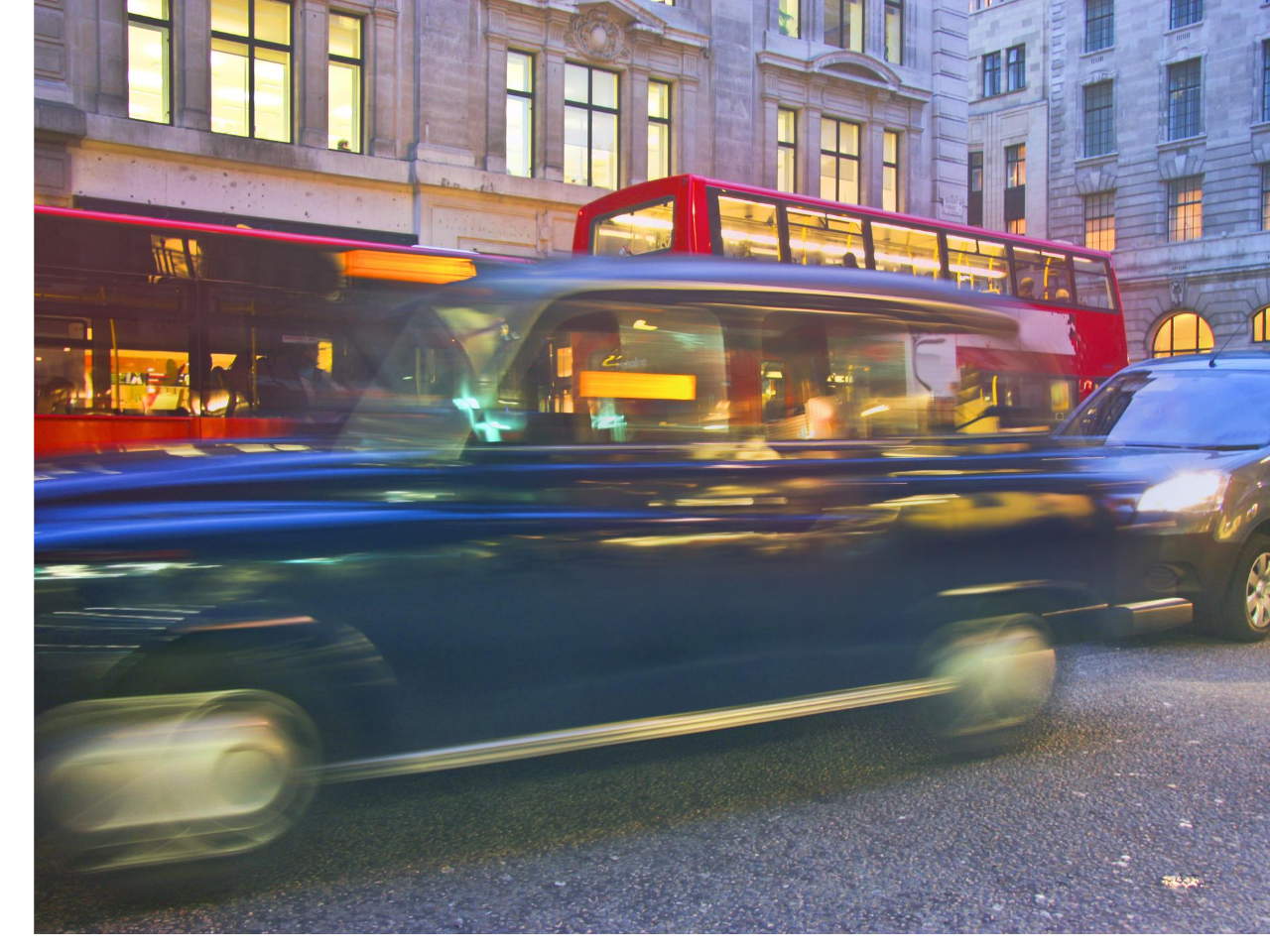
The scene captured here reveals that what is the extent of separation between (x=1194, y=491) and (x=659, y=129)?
16324 mm

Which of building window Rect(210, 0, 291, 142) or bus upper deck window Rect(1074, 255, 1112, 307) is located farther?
building window Rect(210, 0, 291, 142)

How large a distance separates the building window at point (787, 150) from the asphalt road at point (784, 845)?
18896 mm

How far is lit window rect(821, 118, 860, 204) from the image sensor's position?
2270 centimetres

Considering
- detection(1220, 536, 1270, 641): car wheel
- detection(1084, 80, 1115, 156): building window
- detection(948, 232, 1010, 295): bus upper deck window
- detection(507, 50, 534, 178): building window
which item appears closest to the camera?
detection(1220, 536, 1270, 641): car wheel

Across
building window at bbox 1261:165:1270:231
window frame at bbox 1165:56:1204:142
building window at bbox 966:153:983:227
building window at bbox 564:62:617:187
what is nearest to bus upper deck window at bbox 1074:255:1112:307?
building window at bbox 564:62:617:187

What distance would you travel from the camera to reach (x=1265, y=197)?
3288 centimetres

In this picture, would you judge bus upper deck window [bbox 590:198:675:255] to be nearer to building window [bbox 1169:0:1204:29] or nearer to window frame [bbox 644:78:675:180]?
window frame [bbox 644:78:675:180]

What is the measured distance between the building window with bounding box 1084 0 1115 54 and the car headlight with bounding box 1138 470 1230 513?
123ft

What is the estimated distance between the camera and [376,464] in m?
3.21

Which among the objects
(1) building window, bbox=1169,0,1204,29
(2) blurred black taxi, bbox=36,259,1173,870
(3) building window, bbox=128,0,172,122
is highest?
(1) building window, bbox=1169,0,1204,29

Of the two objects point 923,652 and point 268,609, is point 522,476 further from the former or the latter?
point 923,652

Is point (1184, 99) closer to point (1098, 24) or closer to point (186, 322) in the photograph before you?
point (1098, 24)
